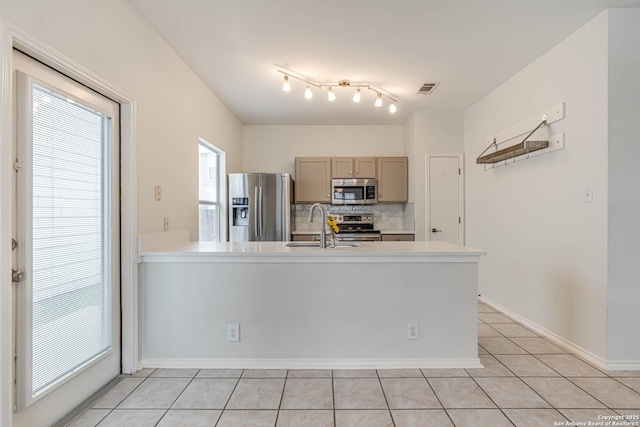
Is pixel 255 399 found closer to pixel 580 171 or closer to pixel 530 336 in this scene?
pixel 530 336

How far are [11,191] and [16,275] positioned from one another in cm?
39

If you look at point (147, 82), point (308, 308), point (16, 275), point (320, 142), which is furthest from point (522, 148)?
point (16, 275)

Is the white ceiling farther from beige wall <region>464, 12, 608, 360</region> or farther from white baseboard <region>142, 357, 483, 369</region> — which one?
white baseboard <region>142, 357, 483, 369</region>

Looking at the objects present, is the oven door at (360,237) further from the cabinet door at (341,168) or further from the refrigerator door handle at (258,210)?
the refrigerator door handle at (258,210)

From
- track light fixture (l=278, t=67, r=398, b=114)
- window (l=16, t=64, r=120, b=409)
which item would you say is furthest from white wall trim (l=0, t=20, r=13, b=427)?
track light fixture (l=278, t=67, r=398, b=114)

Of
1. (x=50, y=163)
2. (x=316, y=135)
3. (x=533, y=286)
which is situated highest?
(x=316, y=135)

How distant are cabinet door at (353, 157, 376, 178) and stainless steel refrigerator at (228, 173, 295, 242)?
1.25 m

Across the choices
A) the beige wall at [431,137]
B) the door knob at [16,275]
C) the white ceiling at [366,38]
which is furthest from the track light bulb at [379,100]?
the door knob at [16,275]

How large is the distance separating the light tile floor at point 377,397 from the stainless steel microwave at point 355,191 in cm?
289

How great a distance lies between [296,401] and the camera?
192cm

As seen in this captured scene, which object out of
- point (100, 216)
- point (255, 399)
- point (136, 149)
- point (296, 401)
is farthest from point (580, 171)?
point (100, 216)

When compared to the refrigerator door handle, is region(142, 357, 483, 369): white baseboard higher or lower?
lower

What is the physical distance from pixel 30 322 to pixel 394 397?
6.46 feet

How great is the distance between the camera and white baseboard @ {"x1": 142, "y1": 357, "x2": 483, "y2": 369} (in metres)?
2.30
